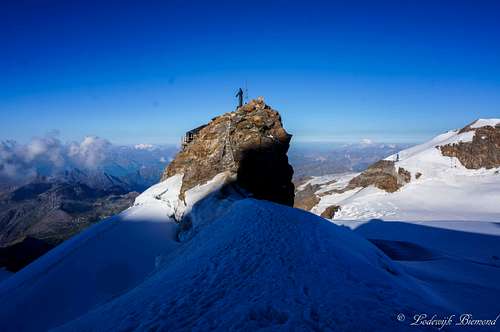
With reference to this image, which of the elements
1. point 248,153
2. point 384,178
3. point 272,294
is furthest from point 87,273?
point 384,178

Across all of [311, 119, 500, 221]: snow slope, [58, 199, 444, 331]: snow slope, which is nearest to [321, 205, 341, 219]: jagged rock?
[311, 119, 500, 221]: snow slope

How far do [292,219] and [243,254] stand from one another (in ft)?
13.0

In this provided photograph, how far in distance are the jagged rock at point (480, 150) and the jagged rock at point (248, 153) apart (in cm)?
4954

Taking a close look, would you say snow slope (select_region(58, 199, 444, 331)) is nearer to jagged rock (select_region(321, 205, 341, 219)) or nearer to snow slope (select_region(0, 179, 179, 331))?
snow slope (select_region(0, 179, 179, 331))

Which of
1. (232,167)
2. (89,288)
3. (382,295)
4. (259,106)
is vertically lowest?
(89,288)

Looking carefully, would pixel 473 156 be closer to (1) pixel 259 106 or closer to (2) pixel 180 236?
(1) pixel 259 106

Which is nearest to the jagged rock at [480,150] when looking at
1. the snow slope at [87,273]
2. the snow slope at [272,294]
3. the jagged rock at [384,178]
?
the jagged rock at [384,178]

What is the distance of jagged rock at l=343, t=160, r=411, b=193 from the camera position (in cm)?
5519

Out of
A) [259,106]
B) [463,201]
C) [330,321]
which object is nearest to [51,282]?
[330,321]

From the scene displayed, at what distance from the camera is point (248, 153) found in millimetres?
21906

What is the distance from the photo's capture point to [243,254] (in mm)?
8141

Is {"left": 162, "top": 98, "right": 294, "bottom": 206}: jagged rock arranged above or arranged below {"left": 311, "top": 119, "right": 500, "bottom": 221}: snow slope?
above

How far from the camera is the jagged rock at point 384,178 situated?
5519 centimetres

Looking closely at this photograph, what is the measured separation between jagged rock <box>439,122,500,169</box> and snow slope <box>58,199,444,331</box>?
60.4m
